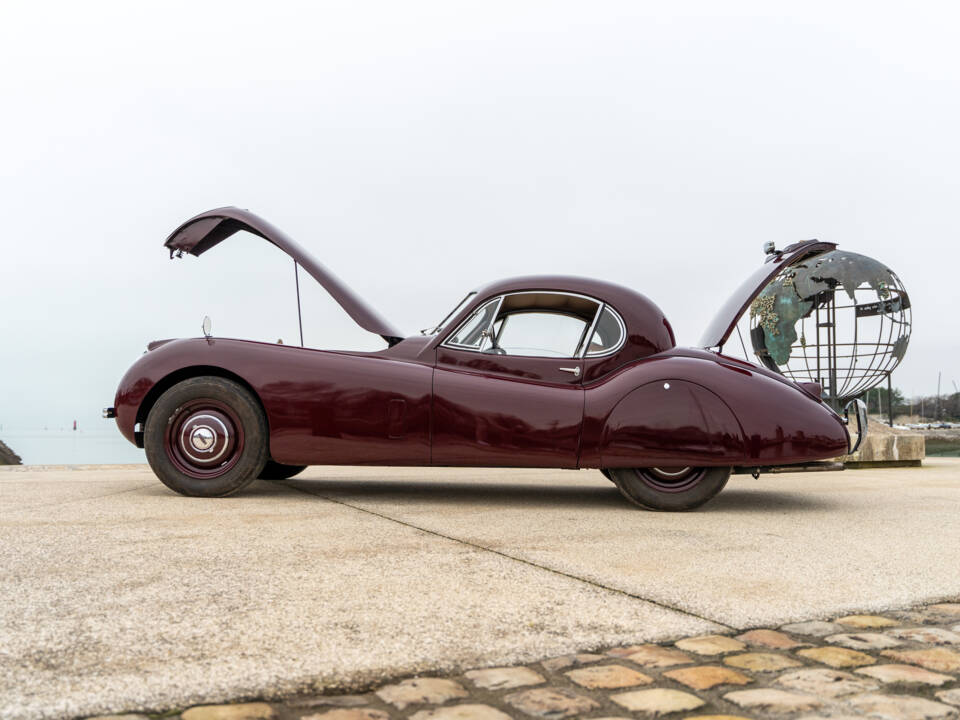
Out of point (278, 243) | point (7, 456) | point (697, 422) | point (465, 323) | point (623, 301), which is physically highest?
point (278, 243)

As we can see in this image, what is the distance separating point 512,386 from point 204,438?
1936 mm

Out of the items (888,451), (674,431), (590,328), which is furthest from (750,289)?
(888,451)

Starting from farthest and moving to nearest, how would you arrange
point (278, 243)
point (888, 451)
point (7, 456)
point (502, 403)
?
point (7, 456), point (888, 451), point (278, 243), point (502, 403)

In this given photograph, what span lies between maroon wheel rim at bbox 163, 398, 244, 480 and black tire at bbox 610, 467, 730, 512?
7.71 ft

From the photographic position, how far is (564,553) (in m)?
3.25

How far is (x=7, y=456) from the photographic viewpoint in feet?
47.2

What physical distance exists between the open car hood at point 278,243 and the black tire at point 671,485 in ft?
5.71

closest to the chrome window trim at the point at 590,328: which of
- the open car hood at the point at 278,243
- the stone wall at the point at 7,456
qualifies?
the open car hood at the point at 278,243

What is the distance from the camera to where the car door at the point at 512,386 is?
475 centimetres

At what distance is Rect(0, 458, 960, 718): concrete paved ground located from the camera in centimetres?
185

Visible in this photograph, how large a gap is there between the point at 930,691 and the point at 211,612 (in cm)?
178

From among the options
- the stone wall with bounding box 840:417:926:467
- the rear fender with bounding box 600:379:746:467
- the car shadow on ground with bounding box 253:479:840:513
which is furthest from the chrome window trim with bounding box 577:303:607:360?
the stone wall with bounding box 840:417:926:467

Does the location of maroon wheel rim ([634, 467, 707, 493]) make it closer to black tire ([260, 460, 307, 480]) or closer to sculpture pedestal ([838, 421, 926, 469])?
black tire ([260, 460, 307, 480])

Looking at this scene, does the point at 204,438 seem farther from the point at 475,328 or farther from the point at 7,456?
the point at 7,456
